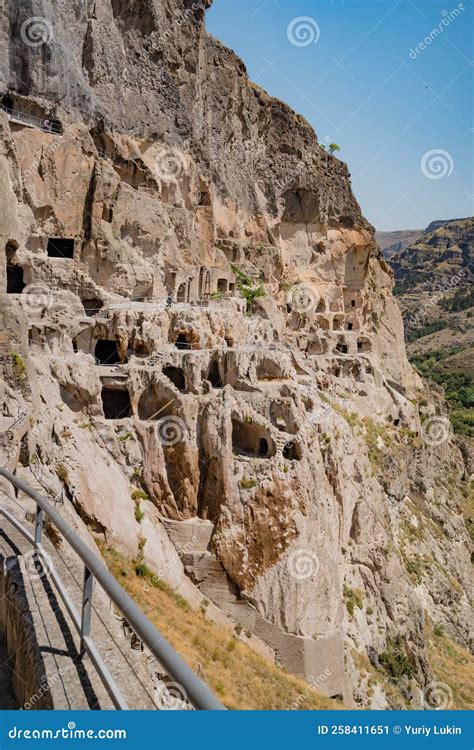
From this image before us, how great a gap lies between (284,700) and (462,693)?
56.5 ft

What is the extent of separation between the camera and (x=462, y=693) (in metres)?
28.6

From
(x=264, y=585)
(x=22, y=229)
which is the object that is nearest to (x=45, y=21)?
(x=22, y=229)

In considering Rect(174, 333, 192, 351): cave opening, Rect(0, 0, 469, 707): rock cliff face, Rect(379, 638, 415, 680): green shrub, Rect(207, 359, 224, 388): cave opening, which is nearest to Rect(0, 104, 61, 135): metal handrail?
Rect(0, 0, 469, 707): rock cliff face

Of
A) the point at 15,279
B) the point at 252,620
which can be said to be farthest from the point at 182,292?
the point at 252,620

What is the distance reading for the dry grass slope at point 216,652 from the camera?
14828 mm

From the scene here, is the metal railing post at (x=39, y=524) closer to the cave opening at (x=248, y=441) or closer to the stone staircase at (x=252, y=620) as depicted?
the stone staircase at (x=252, y=620)

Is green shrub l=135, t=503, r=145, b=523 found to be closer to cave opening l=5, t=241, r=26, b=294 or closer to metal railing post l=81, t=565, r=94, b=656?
cave opening l=5, t=241, r=26, b=294

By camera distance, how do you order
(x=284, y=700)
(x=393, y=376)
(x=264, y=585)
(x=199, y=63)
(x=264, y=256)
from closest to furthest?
(x=284, y=700) → (x=264, y=585) → (x=199, y=63) → (x=264, y=256) → (x=393, y=376)

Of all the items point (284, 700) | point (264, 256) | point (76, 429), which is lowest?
point (284, 700)

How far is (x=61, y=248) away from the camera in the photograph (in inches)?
1147

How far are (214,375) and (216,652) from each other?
1099 centimetres

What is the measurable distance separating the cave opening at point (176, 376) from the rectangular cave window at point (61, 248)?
360 inches

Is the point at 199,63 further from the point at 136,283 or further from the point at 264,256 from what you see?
the point at 136,283

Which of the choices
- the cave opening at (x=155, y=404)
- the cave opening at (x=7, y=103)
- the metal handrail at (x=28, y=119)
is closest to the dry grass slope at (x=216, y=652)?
the cave opening at (x=155, y=404)
